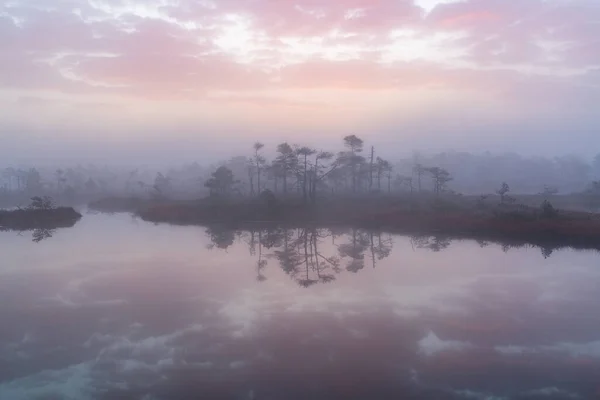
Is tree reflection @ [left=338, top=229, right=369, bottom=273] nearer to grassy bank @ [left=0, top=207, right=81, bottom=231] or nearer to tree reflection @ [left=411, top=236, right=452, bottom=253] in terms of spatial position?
tree reflection @ [left=411, top=236, right=452, bottom=253]

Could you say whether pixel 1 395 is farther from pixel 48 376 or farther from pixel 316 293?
pixel 316 293

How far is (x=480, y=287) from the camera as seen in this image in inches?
422

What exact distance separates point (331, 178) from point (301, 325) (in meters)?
28.3

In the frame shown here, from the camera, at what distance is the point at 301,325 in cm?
809

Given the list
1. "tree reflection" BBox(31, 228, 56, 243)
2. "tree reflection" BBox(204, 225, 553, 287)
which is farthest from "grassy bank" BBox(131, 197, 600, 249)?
"tree reflection" BBox(31, 228, 56, 243)

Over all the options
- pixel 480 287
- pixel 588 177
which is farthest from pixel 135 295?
pixel 588 177

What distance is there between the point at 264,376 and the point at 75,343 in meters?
3.48

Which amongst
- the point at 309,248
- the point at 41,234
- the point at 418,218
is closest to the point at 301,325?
the point at 309,248

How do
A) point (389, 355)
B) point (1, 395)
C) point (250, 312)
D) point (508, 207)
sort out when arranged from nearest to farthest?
1. point (1, 395)
2. point (389, 355)
3. point (250, 312)
4. point (508, 207)

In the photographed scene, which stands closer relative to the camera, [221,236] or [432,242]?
[432,242]

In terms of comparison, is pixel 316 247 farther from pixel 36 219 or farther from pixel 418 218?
pixel 36 219

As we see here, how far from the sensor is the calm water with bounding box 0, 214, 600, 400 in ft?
19.1

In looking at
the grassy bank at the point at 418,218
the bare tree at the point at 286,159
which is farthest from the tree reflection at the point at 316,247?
the bare tree at the point at 286,159

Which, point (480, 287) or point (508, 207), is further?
point (508, 207)
